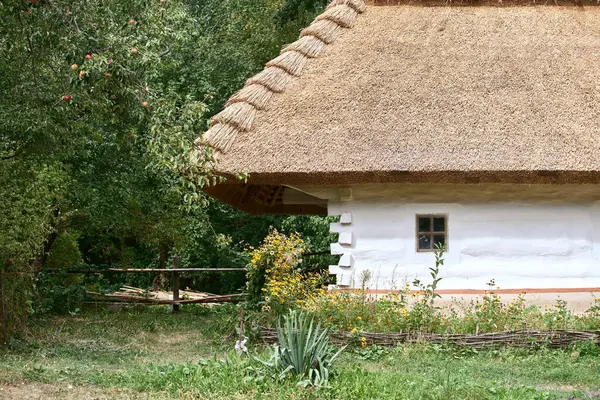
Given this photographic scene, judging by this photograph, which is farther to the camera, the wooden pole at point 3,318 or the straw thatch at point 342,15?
the straw thatch at point 342,15

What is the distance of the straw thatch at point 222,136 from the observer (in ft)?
40.3

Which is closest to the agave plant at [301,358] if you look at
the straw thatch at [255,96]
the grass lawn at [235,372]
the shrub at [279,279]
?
the grass lawn at [235,372]

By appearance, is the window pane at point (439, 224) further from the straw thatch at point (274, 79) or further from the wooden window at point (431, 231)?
the straw thatch at point (274, 79)

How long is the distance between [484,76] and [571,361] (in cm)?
477

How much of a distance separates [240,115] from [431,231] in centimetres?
303

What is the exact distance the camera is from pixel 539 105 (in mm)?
12789

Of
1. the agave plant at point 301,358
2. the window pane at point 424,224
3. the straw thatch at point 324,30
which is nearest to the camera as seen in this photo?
the agave plant at point 301,358

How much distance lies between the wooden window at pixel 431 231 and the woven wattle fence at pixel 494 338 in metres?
2.00

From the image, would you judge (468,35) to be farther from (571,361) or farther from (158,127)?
(158,127)

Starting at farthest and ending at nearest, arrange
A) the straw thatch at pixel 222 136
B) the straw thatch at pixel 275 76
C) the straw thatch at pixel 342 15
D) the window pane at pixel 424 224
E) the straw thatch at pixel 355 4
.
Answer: the straw thatch at pixel 355 4
the straw thatch at pixel 342 15
the window pane at pixel 424 224
the straw thatch at pixel 275 76
the straw thatch at pixel 222 136

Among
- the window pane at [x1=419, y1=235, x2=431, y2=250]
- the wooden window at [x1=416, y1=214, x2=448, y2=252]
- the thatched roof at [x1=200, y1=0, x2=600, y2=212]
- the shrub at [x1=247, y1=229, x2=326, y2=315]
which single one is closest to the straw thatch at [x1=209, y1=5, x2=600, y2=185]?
the thatched roof at [x1=200, y1=0, x2=600, y2=212]

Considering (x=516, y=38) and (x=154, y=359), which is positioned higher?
(x=516, y=38)

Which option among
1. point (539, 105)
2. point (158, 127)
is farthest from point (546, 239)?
point (158, 127)

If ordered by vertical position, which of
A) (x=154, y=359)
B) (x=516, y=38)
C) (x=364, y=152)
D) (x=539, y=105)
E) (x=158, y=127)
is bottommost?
(x=154, y=359)
